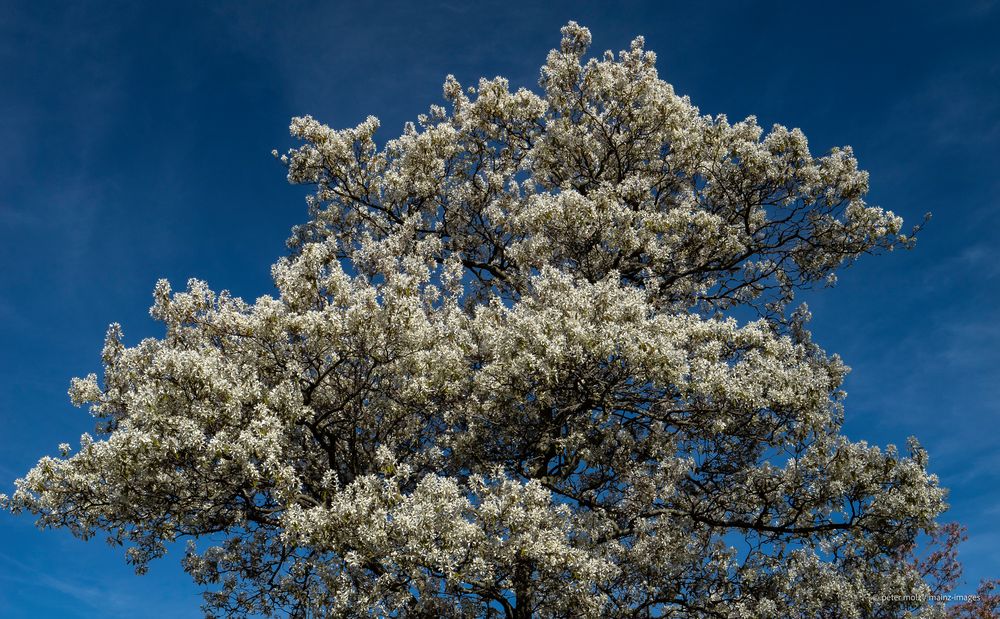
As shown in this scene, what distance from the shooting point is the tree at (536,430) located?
13.3 meters

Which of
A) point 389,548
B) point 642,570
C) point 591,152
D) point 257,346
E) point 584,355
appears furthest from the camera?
point 591,152

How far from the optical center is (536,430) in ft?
53.9

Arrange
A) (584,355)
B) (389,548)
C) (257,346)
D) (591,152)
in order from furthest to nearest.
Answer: (591,152) → (257,346) → (584,355) → (389,548)

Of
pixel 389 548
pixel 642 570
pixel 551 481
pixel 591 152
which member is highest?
pixel 591 152

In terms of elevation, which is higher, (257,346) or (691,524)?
(257,346)

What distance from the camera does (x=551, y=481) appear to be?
16578 millimetres

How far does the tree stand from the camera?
13.3 m

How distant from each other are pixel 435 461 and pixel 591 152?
10.3 meters

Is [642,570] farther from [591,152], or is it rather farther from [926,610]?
[591,152]

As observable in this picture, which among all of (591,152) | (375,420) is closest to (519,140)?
(591,152)

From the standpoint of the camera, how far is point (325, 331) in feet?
47.4

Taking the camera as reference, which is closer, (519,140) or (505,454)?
(505,454)

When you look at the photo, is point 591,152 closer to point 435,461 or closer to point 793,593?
point 435,461

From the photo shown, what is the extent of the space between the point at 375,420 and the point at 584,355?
5.41 m
